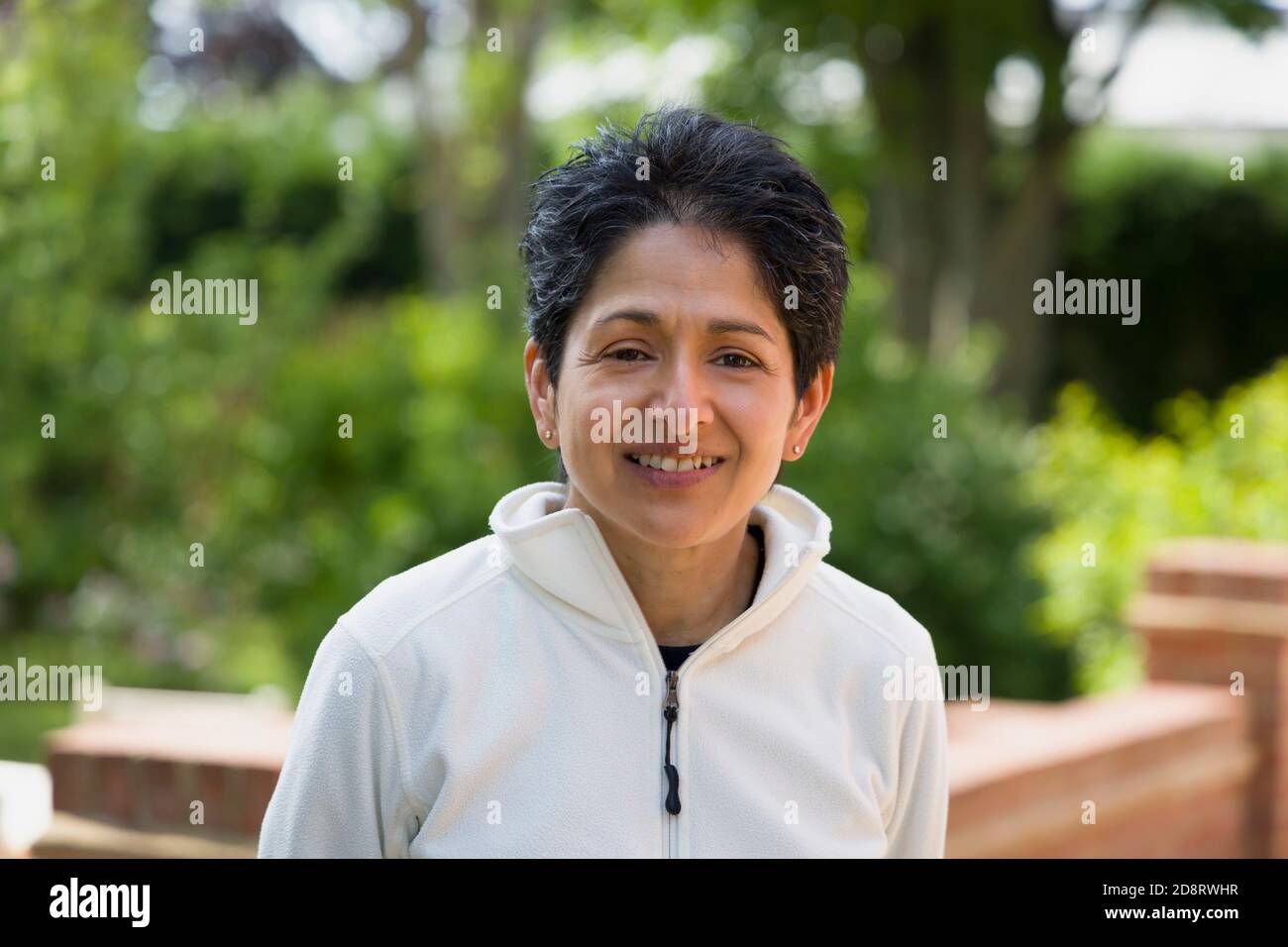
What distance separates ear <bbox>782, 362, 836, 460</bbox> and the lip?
0.20m

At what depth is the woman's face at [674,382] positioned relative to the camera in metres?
1.77

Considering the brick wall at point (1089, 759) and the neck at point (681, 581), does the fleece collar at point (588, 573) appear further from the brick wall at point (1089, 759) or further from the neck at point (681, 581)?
the brick wall at point (1089, 759)

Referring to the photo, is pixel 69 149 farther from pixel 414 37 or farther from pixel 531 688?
pixel 531 688

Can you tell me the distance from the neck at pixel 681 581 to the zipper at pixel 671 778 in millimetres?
129

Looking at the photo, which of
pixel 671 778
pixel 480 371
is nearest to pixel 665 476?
pixel 671 778

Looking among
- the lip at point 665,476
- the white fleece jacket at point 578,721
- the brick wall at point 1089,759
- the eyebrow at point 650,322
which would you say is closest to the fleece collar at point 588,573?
the white fleece jacket at point 578,721

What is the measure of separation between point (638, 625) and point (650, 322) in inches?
14.7

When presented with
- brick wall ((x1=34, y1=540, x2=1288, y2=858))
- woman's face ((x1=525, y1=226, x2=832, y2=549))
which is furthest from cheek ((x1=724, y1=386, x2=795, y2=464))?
brick wall ((x1=34, y1=540, x2=1288, y2=858))

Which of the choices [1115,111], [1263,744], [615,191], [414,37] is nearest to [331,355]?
[414,37]

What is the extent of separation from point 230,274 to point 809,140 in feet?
14.9

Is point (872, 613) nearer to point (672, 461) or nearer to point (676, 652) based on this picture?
point (676, 652)

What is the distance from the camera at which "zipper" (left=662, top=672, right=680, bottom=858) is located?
176 cm

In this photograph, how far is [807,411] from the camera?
2.00 meters
